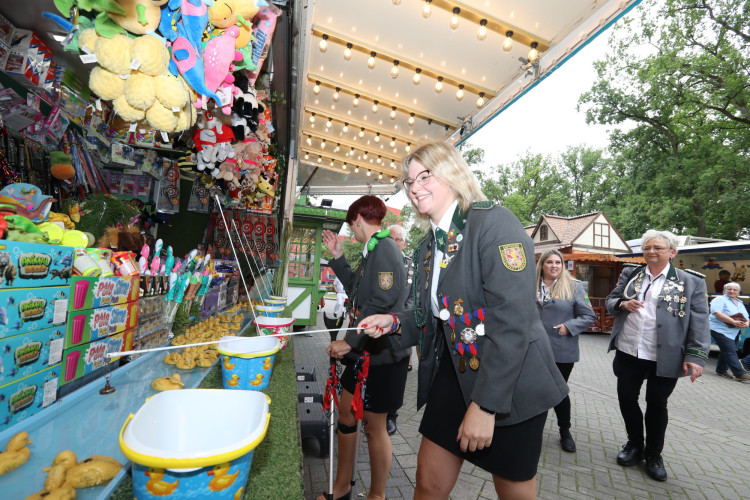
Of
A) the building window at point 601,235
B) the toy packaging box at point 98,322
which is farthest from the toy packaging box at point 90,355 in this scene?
the building window at point 601,235

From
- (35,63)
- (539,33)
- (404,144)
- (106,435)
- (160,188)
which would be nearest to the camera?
(106,435)

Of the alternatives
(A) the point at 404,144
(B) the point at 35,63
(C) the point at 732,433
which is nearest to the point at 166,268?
(B) the point at 35,63

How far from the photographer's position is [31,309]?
1054 mm

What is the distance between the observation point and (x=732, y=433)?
14.8 feet

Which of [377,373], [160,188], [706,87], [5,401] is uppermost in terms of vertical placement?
[706,87]

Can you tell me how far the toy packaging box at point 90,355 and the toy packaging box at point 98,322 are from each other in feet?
0.07

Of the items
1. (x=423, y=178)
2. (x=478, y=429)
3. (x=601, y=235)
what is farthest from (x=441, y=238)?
(x=601, y=235)

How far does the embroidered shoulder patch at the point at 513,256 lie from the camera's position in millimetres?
1349

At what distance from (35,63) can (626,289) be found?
15.0 ft

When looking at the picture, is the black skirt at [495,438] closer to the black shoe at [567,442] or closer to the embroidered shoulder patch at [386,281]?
the embroidered shoulder patch at [386,281]

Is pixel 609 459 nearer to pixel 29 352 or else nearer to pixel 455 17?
pixel 29 352

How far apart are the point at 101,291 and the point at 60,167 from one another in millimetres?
1206

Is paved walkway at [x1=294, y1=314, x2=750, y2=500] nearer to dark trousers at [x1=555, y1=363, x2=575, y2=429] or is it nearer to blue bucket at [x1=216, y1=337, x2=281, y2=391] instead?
dark trousers at [x1=555, y1=363, x2=575, y2=429]

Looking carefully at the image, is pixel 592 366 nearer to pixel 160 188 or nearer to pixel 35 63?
pixel 160 188
